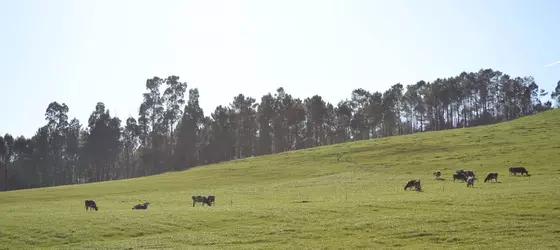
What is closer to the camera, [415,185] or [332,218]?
[332,218]

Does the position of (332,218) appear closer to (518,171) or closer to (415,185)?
(415,185)

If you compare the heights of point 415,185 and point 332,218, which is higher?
point 415,185

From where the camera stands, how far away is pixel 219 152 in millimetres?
139750

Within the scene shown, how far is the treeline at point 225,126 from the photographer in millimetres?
134125

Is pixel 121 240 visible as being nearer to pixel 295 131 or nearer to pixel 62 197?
pixel 62 197

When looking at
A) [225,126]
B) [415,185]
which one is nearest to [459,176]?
[415,185]

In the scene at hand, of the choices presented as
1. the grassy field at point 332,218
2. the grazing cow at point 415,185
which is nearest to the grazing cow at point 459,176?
the grassy field at point 332,218

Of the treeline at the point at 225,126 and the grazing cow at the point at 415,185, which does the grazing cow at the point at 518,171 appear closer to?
the grazing cow at the point at 415,185

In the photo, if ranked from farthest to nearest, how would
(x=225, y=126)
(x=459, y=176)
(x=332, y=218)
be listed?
(x=225, y=126) < (x=459, y=176) < (x=332, y=218)

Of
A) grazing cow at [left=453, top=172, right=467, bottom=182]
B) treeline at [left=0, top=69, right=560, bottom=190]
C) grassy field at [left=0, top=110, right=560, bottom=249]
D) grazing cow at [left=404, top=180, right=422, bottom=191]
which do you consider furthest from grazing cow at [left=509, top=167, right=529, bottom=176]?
treeline at [left=0, top=69, right=560, bottom=190]

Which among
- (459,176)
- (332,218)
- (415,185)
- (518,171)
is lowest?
(332,218)

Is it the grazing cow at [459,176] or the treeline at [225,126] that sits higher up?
the treeline at [225,126]

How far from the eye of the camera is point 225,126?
460 feet

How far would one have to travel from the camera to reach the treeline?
134m
